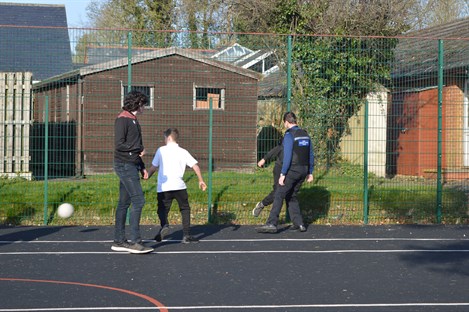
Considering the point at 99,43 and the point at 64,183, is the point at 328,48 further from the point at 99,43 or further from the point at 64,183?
the point at 64,183

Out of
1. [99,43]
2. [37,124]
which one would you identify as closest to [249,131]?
[99,43]

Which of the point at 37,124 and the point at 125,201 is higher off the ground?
the point at 37,124

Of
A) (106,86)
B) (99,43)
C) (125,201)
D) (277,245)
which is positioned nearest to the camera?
(125,201)

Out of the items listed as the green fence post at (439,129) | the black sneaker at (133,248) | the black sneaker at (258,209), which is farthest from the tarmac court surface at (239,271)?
the green fence post at (439,129)

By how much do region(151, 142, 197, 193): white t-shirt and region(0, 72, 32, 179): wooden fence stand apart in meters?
4.81

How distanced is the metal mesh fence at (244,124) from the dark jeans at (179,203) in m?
2.59

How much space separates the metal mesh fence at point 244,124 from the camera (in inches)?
610

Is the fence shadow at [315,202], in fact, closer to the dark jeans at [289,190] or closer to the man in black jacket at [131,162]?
the dark jeans at [289,190]

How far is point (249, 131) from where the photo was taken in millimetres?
15758

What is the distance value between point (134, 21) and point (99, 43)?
2519 centimetres

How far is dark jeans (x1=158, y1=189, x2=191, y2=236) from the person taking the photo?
1271cm

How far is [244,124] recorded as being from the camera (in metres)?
16.0

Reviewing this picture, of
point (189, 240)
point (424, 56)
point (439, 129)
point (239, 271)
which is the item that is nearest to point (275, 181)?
point (189, 240)

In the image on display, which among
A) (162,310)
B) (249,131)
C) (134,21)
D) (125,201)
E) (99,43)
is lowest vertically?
(162,310)
